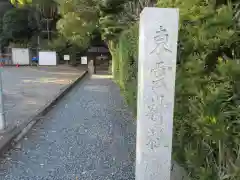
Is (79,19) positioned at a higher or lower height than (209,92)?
higher

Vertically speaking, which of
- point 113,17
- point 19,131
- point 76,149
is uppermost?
point 113,17

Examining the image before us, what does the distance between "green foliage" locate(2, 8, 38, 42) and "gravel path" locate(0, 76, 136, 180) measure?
20.3 m

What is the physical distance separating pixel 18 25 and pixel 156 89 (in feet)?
83.7

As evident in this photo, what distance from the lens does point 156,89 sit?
2514 mm

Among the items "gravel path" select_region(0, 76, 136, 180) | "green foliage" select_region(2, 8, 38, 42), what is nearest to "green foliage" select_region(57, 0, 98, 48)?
"green foliage" select_region(2, 8, 38, 42)

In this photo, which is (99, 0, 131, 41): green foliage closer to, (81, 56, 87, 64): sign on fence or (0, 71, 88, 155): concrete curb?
(0, 71, 88, 155): concrete curb

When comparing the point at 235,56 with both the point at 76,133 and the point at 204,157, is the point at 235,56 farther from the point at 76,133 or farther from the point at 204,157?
the point at 76,133

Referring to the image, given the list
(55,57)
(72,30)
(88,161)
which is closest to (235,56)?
(88,161)

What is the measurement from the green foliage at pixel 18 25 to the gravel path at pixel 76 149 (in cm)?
2028

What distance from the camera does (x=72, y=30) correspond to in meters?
18.2

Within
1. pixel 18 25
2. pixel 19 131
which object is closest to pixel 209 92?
pixel 19 131

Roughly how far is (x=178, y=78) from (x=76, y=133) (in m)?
3.56

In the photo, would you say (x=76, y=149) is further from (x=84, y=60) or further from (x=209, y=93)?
(x=84, y=60)

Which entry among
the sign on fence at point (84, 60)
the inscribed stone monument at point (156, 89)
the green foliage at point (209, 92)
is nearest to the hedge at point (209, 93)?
the green foliage at point (209, 92)
